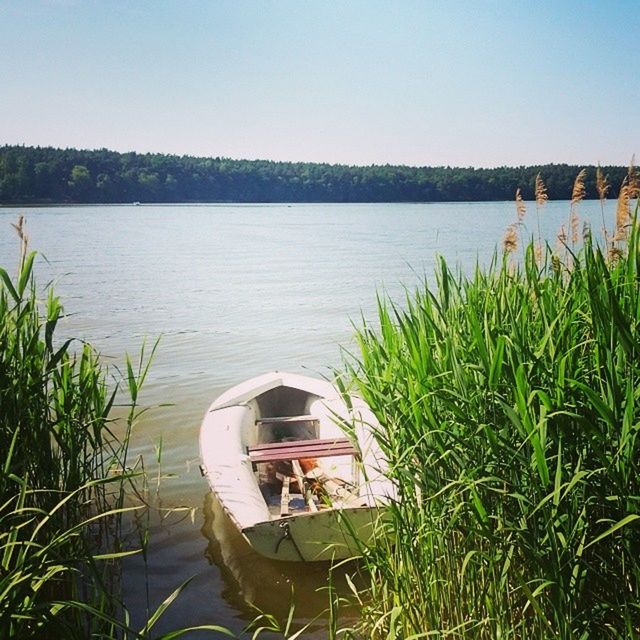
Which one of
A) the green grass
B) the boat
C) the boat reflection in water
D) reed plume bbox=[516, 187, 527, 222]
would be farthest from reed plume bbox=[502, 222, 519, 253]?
the boat reflection in water

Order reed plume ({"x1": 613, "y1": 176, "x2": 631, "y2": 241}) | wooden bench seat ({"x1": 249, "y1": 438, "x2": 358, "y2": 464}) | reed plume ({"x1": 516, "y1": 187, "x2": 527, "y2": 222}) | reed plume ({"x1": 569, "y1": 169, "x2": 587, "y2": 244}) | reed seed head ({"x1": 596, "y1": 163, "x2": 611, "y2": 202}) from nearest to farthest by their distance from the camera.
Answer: reed plume ({"x1": 613, "y1": 176, "x2": 631, "y2": 241})
reed seed head ({"x1": 596, "y1": 163, "x2": 611, "y2": 202})
reed plume ({"x1": 569, "y1": 169, "x2": 587, "y2": 244})
reed plume ({"x1": 516, "y1": 187, "x2": 527, "y2": 222})
wooden bench seat ({"x1": 249, "y1": 438, "x2": 358, "y2": 464})

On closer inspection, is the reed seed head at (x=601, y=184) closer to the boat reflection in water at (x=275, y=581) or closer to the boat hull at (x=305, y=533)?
the boat hull at (x=305, y=533)

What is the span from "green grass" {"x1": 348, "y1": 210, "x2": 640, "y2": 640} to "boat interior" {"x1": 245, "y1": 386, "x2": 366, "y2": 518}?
1276 mm

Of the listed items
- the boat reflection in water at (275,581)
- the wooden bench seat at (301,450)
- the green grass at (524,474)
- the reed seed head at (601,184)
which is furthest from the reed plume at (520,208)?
the boat reflection in water at (275,581)

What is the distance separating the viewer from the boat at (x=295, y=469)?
14.5 ft

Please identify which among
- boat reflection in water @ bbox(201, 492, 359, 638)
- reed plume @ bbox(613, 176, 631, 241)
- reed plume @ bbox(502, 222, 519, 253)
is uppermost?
reed plume @ bbox(613, 176, 631, 241)

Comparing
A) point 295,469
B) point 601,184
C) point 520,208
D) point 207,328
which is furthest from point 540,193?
point 207,328

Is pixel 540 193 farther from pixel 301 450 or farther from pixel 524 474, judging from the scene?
pixel 524 474

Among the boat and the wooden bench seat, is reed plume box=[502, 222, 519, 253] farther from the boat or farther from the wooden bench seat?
the wooden bench seat

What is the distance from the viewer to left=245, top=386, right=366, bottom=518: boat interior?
516 centimetres

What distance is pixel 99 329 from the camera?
605 inches

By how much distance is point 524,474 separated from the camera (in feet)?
8.86

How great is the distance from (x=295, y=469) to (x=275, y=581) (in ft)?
3.46

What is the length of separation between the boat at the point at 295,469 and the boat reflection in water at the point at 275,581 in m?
0.21
